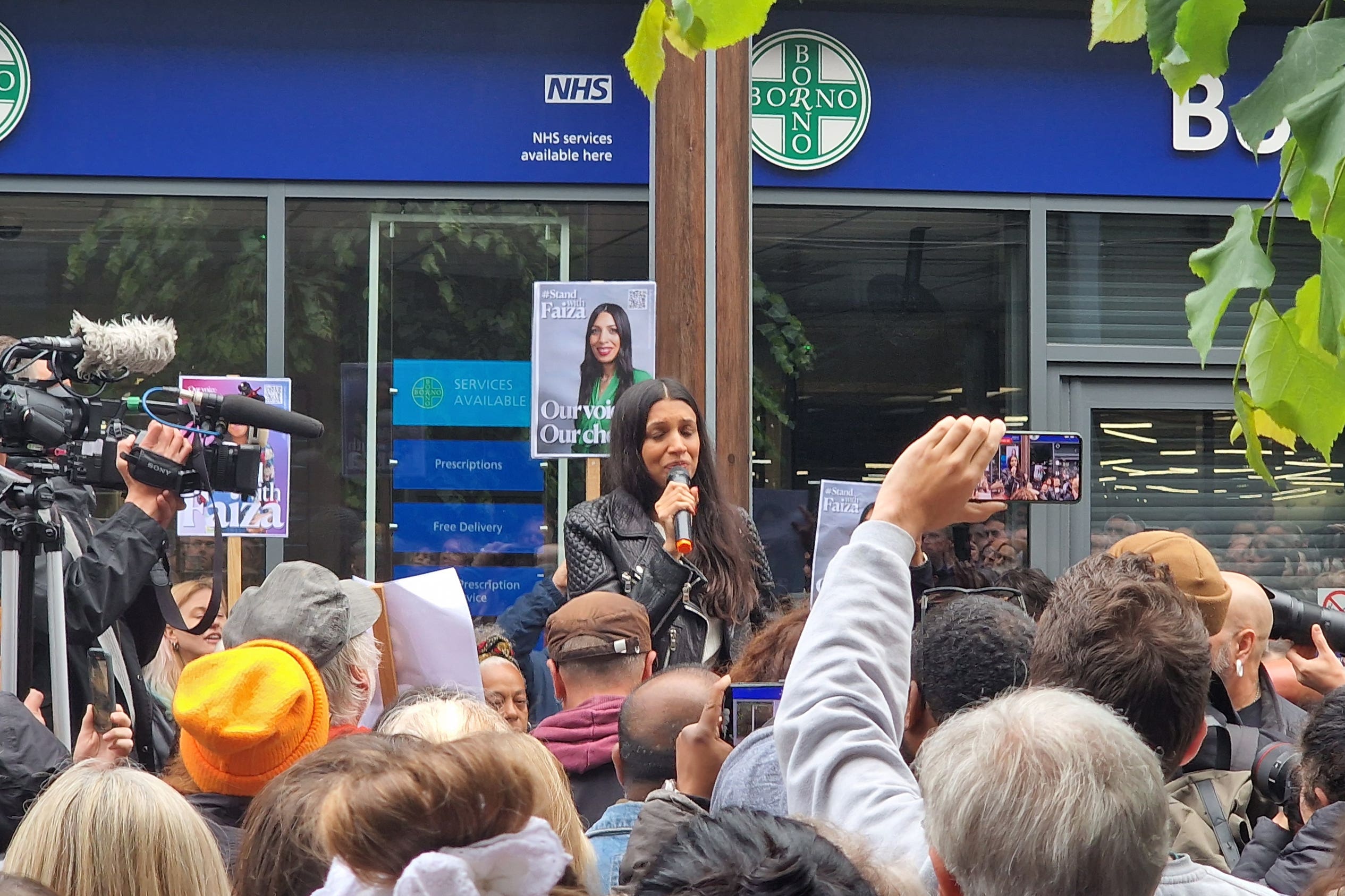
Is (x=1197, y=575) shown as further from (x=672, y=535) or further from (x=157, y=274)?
(x=157, y=274)

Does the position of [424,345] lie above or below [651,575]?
above

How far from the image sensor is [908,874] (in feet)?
5.35

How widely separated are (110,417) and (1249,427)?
2.77m

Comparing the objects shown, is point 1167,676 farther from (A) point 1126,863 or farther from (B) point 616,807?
(B) point 616,807

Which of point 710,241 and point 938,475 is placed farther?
point 710,241

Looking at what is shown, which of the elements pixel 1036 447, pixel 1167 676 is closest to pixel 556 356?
pixel 1036 447

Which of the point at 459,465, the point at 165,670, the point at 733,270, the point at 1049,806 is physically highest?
the point at 733,270

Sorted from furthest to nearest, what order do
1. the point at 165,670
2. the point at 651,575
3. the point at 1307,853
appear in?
the point at 165,670 → the point at 651,575 → the point at 1307,853

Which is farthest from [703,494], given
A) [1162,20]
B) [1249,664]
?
[1162,20]

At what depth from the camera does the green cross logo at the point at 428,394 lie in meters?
7.00

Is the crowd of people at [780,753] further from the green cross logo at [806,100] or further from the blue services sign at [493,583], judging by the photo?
the green cross logo at [806,100]

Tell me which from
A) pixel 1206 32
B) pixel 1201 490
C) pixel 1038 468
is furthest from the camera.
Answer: pixel 1201 490

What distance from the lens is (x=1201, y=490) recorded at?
24.6 feet

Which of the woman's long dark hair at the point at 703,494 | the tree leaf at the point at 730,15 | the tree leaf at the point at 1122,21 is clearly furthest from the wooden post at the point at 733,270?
the tree leaf at the point at 730,15
